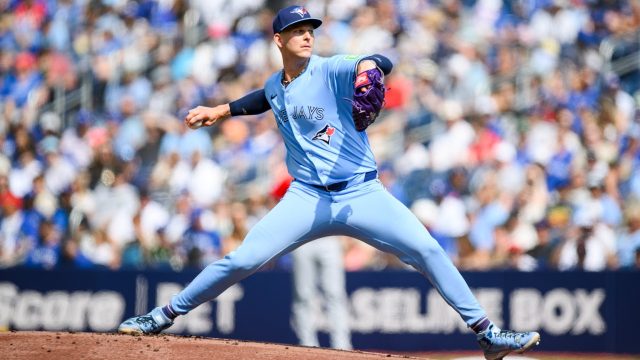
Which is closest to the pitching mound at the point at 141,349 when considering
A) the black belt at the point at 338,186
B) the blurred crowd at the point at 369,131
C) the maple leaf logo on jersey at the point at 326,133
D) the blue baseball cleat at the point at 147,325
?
the blue baseball cleat at the point at 147,325

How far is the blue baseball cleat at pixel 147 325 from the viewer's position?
255 inches

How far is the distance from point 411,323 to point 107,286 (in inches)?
135

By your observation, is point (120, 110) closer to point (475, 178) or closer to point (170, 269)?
point (170, 269)

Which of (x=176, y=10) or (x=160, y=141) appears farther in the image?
(x=176, y=10)

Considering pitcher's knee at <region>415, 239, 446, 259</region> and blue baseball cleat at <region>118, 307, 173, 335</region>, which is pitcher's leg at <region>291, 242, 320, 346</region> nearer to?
blue baseball cleat at <region>118, 307, 173, 335</region>

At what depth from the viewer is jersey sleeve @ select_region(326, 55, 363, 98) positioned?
5914 mm

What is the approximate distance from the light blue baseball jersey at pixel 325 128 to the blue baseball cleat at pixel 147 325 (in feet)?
4.15

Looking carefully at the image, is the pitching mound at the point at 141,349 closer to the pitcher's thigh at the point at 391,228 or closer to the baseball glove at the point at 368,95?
the pitcher's thigh at the point at 391,228

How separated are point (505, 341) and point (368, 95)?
5.70 feet

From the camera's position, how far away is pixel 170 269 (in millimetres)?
11648

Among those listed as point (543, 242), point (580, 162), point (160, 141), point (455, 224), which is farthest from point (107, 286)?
point (580, 162)

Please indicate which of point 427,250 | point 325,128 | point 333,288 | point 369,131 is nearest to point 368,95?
point 325,128

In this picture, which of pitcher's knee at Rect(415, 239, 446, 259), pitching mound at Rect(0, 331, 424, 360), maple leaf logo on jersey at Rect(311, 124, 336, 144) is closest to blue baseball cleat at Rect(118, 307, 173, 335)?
pitching mound at Rect(0, 331, 424, 360)

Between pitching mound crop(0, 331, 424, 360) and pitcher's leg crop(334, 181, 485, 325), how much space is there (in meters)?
0.74
